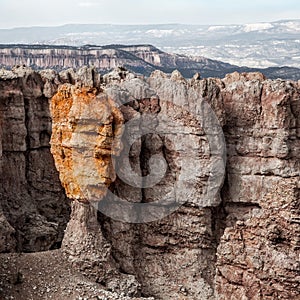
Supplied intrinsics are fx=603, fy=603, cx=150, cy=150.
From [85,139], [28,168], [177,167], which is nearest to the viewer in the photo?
[85,139]

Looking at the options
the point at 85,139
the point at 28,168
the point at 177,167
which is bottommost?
the point at 28,168

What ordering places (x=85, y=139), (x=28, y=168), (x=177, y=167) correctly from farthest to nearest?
(x=28, y=168)
(x=177, y=167)
(x=85, y=139)

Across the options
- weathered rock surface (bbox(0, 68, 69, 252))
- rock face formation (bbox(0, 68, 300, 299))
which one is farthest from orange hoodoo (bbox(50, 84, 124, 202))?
weathered rock surface (bbox(0, 68, 69, 252))

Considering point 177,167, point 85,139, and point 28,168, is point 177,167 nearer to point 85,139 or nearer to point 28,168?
point 85,139

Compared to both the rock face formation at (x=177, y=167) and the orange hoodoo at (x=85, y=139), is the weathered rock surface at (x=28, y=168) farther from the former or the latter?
the orange hoodoo at (x=85, y=139)

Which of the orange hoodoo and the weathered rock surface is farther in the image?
the weathered rock surface

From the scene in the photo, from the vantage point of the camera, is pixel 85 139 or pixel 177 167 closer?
pixel 85 139

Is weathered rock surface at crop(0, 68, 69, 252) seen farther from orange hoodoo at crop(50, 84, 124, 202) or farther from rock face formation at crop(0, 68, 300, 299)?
orange hoodoo at crop(50, 84, 124, 202)

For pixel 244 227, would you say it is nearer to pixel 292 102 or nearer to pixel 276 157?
pixel 276 157

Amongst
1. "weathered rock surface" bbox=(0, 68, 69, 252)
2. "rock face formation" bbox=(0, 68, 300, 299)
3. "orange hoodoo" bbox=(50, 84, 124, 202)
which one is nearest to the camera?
"orange hoodoo" bbox=(50, 84, 124, 202)

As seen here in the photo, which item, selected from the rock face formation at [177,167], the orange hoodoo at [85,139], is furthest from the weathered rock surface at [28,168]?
the orange hoodoo at [85,139]

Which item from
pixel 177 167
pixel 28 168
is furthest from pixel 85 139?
pixel 28 168
